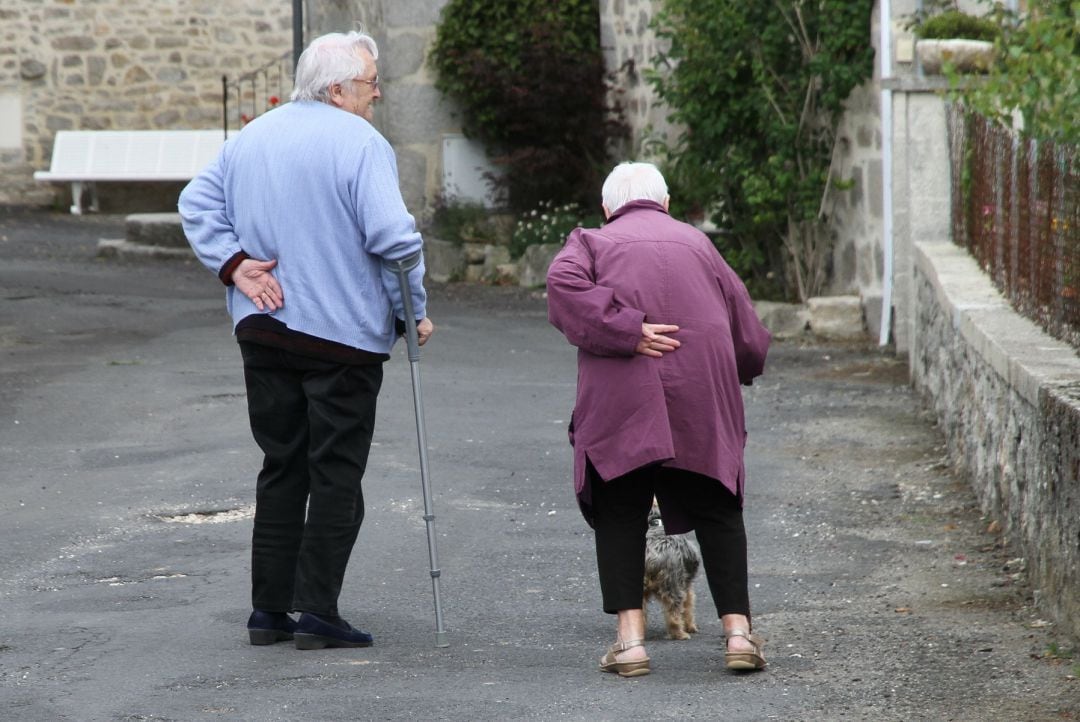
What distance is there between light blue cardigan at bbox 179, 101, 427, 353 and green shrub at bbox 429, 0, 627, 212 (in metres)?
11.3

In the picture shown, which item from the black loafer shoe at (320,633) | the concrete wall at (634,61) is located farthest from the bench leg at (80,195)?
the black loafer shoe at (320,633)

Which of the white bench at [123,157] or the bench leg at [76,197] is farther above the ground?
the white bench at [123,157]

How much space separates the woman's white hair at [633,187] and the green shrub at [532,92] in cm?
1134

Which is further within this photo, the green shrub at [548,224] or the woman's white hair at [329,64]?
the green shrub at [548,224]

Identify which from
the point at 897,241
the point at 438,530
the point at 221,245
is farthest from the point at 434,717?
the point at 897,241

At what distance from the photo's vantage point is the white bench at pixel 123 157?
2238cm

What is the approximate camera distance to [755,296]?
13.2 metres

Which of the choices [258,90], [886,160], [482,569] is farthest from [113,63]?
[482,569]

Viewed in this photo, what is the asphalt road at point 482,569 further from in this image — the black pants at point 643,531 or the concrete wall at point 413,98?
the concrete wall at point 413,98

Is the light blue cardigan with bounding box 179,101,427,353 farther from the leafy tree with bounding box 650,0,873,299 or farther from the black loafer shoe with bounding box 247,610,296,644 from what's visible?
the leafy tree with bounding box 650,0,873,299

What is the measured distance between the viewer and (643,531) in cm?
470

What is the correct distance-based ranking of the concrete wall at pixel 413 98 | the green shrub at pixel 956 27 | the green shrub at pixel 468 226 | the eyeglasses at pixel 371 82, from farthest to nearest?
the concrete wall at pixel 413 98 → the green shrub at pixel 468 226 → the green shrub at pixel 956 27 → the eyeglasses at pixel 371 82

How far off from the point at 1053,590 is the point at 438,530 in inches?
100

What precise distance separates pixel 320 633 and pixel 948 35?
7232 mm
